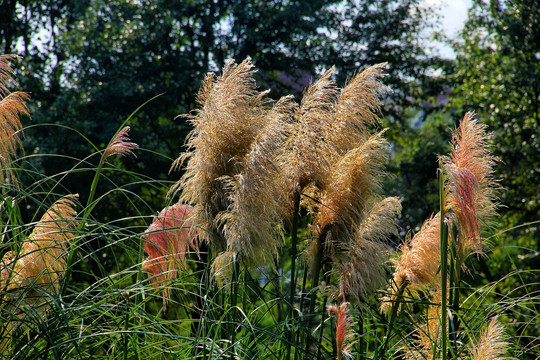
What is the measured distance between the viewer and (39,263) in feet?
8.93

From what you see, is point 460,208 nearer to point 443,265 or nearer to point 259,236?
point 443,265

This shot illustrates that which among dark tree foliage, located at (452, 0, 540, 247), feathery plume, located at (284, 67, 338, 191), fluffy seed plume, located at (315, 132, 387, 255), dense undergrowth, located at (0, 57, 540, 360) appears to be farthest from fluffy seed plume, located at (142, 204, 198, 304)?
dark tree foliage, located at (452, 0, 540, 247)

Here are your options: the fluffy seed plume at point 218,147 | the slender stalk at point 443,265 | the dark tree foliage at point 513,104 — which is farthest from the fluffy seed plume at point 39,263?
the dark tree foliage at point 513,104

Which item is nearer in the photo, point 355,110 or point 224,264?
point 224,264

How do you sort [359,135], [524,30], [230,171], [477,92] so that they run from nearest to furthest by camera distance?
[230,171]
[359,135]
[524,30]
[477,92]

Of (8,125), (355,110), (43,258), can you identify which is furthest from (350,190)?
(8,125)

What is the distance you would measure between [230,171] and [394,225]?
3.05 ft

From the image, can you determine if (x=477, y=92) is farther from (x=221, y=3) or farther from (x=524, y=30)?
(x=221, y=3)

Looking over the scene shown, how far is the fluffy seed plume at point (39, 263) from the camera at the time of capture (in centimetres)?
260

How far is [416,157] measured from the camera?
12.8 meters

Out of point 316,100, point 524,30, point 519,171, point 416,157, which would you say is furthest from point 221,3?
point 316,100

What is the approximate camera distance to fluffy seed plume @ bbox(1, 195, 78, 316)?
2.60 m

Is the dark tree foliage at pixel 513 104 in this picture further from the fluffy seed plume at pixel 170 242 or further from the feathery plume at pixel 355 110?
the fluffy seed plume at pixel 170 242

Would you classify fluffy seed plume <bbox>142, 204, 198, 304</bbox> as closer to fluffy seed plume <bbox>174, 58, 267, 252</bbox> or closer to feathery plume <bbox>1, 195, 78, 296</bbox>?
fluffy seed plume <bbox>174, 58, 267, 252</bbox>
